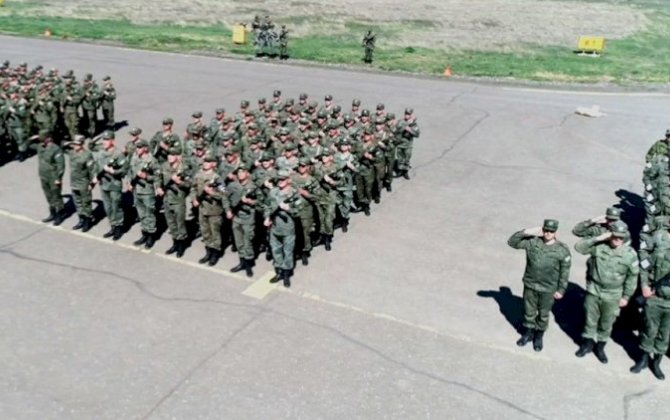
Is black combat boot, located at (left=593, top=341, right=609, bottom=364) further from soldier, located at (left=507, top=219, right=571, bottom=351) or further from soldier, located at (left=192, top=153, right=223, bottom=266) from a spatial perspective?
soldier, located at (left=192, top=153, right=223, bottom=266)

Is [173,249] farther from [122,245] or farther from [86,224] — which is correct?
[86,224]

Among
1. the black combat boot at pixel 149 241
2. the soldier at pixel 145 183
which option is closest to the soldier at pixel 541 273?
the soldier at pixel 145 183

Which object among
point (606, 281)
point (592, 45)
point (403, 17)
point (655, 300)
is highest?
point (403, 17)

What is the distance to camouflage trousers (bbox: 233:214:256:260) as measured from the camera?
9523 mm

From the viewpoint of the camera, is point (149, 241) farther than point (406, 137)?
No

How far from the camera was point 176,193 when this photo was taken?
33.0ft

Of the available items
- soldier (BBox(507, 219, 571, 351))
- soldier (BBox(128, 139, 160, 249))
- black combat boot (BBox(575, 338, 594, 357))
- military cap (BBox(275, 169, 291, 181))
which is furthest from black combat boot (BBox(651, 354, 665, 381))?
soldier (BBox(128, 139, 160, 249))

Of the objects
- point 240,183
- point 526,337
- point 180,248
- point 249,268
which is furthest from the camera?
point 180,248

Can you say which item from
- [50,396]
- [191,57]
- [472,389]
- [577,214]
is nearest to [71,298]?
[50,396]

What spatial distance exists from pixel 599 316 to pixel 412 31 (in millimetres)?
39450

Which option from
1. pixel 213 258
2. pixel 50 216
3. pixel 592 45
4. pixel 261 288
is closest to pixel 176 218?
pixel 213 258

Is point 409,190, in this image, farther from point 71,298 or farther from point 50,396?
point 50,396

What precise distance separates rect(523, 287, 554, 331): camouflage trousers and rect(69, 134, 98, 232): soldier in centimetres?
746

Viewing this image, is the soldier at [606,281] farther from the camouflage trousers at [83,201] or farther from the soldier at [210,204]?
the camouflage trousers at [83,201]
